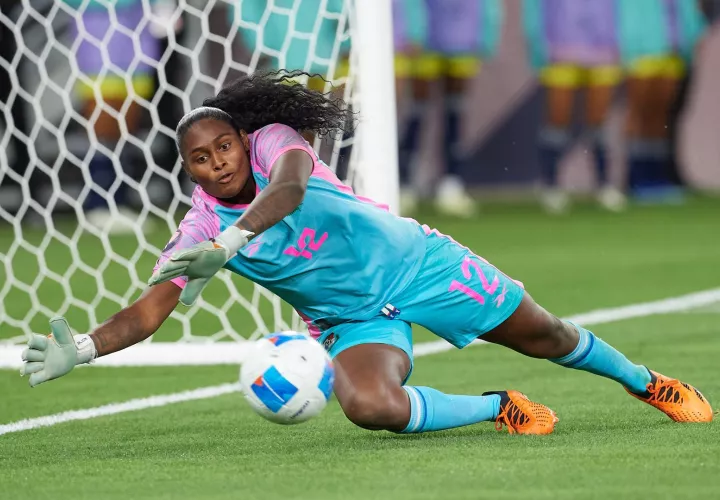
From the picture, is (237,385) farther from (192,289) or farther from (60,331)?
(192,289)

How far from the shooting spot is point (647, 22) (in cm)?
1252

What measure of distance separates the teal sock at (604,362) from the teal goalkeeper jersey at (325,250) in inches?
19.7

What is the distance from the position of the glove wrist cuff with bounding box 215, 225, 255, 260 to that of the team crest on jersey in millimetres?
714

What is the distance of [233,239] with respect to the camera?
128 inches

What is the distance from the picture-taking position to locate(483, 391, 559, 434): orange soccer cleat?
12.4 feet

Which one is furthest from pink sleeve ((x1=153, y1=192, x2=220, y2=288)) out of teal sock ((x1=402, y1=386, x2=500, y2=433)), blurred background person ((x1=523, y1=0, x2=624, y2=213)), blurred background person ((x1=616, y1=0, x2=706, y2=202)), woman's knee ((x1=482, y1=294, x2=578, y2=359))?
blurred background person ((x1=616, y1=0, x2=706, y2=202))

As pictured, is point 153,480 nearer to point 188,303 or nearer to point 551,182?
point 188,303

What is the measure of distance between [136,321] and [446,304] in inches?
31.6

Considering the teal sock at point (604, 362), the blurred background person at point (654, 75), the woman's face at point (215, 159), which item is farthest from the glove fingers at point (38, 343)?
the blurred background person at point (654, 75)

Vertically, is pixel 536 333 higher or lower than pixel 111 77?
higher

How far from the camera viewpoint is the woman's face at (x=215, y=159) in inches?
145

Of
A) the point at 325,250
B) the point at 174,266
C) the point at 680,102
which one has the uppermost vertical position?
the point at 174,266

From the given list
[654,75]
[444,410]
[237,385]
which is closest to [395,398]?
[444,410]

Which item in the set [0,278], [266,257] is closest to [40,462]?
[266,257]
